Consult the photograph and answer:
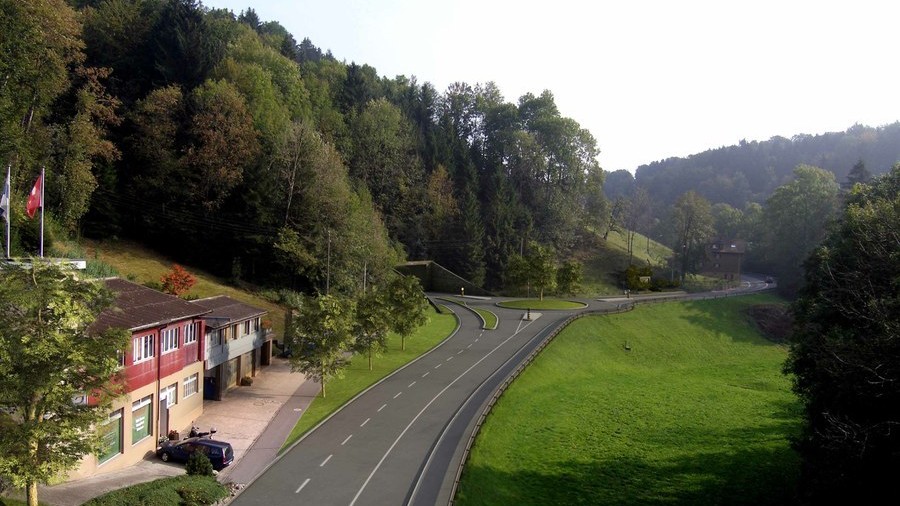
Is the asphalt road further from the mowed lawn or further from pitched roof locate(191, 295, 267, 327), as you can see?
pitched roof locate(191, 295, 267, 327)

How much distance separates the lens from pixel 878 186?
108 feet

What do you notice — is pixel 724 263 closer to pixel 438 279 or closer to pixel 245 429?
pixel 438 279

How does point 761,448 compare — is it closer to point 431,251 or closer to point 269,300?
point 269,300

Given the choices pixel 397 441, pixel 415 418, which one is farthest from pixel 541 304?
pixel 397 441

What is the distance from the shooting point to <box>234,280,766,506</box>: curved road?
24219 millimetres

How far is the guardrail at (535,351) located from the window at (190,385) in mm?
14992

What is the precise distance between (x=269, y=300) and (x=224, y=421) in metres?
25.4

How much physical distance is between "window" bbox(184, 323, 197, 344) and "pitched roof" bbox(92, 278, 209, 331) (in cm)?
99

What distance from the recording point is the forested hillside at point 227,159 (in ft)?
158

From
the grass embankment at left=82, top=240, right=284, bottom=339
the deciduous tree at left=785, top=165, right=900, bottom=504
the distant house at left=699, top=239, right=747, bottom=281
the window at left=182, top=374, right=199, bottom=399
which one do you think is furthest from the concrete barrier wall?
the deciduous tree at left=785, top=165, right=900, bottom=504

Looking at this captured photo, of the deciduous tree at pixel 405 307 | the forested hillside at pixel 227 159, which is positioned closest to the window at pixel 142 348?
A: the forested hillside at pixel 227 159

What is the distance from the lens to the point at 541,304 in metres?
73.8

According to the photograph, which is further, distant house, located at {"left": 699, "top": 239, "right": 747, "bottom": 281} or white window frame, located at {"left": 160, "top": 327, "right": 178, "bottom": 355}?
distant house, located at {"left": 699, "top": 239, "right": 747, "bottom": 281}

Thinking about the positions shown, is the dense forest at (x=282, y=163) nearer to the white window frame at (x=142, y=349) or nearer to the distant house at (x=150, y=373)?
the distant house at (x=150, y=373)
